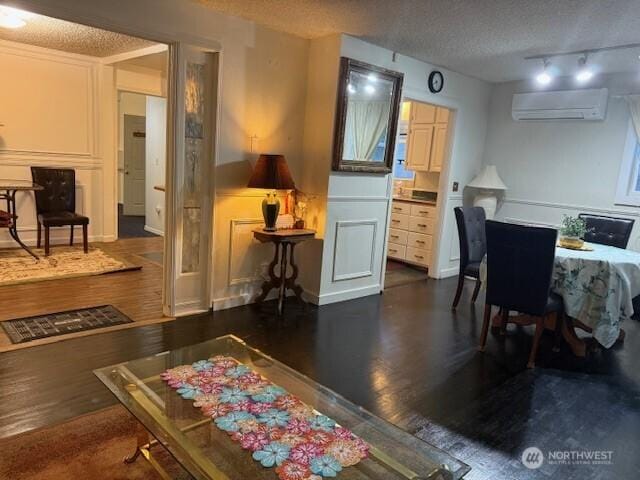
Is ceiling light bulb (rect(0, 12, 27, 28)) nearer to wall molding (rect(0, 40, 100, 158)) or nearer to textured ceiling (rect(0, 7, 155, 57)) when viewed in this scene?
textured ceiling (rect(0, 7, 155, 57))

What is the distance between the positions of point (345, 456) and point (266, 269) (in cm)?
275

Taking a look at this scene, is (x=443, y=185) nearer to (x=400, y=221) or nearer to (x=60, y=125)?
(x=400, y=221)

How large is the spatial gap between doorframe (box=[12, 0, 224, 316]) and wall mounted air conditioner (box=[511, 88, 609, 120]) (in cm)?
365

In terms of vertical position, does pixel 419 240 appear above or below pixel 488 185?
below

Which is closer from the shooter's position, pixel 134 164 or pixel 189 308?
pixel 189 308

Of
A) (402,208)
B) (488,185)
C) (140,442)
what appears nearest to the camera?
(140,442)

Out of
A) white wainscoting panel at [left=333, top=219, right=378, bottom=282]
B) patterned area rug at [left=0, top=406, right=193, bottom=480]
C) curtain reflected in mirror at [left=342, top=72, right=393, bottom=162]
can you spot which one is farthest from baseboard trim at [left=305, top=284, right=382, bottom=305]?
patterned area rug at [left=0, top=406, right=193, bottom=480]

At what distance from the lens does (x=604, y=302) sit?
3.15 meters

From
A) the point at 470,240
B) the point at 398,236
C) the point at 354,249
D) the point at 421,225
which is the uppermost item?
the point at 470,240

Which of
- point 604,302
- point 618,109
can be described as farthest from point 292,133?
point 618,109

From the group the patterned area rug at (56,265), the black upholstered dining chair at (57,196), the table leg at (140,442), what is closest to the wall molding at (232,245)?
the patterned area rug at (56,265)

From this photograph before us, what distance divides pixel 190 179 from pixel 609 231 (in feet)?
12.5

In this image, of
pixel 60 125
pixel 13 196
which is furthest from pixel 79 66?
pixel 13 196

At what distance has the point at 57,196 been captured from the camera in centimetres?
552
